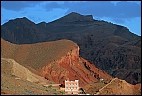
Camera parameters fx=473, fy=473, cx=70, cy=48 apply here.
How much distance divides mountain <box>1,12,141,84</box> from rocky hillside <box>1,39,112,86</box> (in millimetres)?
14618

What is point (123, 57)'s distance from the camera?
422 ft

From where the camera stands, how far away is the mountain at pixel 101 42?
404ft

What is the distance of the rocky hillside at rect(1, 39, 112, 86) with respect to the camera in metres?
84.0

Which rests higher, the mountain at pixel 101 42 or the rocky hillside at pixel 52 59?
the mountain at pixel 101 42

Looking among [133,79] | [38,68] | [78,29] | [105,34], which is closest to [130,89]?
[38,68]

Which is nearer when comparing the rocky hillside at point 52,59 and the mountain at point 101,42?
the rocky hillside at point 52,59

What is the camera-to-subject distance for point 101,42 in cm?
14712

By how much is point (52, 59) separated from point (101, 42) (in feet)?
205

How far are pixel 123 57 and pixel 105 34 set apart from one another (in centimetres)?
4553

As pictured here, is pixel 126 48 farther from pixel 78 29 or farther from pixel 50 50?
pixel 78 29

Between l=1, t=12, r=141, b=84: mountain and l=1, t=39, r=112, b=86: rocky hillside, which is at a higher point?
l=1, t=12, r=141, b=84: mountain

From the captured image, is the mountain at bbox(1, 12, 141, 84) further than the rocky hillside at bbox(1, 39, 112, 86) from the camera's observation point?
Yes

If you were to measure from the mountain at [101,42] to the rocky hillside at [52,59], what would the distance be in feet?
48.0

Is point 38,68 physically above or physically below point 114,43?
below
